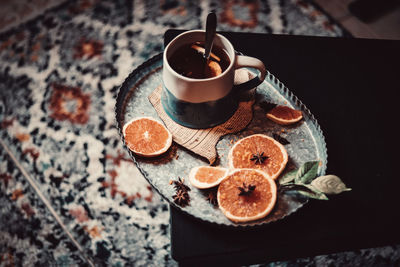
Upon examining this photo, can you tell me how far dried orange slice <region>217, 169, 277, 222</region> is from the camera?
0.78m

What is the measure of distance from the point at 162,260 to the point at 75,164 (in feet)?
1.88

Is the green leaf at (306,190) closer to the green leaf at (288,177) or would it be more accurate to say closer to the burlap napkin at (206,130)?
the green leaf at (288,177)

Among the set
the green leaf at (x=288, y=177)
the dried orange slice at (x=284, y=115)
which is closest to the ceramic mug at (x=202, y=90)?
the dried orange slice at (x=284, y=115)

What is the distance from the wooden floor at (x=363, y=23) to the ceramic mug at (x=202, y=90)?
135 cm

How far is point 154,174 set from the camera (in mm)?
851

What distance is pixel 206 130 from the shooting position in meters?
0.90

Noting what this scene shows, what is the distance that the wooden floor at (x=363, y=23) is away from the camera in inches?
74.6

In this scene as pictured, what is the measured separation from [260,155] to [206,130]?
0.52 ft

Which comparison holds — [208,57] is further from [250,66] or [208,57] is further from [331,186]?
[331,186]

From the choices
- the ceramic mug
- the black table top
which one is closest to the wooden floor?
the black table top

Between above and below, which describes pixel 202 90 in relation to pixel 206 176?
above

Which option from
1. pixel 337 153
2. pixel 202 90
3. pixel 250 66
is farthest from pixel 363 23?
pixel 202 90

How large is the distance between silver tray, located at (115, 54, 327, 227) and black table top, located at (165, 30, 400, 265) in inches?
1.7

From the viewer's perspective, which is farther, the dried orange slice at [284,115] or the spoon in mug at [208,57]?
the dried orange slice at [284,115]
